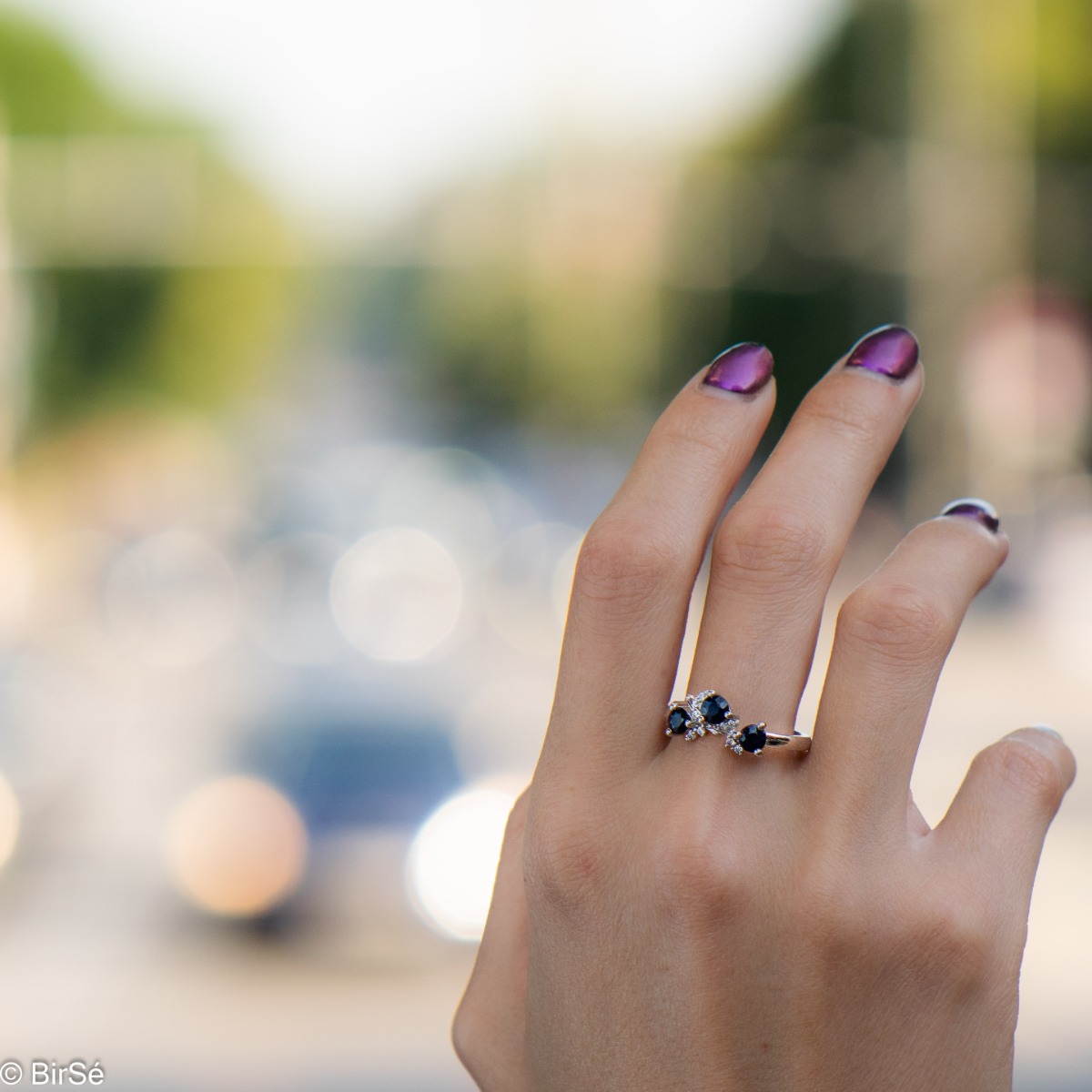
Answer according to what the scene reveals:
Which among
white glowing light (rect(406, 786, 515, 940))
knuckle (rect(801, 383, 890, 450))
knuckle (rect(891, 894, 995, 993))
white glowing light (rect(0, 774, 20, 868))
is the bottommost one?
Result: knuckle (rect(891, 894, 995, 993))

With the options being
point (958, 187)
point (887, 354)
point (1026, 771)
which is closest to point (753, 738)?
point (1026, 771)

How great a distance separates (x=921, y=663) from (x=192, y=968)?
18.0 feet

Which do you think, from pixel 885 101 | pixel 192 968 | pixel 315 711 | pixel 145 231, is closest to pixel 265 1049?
pixel 192 968

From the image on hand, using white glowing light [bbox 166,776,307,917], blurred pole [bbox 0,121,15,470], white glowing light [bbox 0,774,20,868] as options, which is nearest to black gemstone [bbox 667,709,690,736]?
white glowing light [bbox 166,776,307,917]

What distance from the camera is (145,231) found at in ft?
84.7

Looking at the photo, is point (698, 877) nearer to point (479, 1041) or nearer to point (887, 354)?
point (479, 1041)

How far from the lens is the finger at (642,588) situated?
1.19 m

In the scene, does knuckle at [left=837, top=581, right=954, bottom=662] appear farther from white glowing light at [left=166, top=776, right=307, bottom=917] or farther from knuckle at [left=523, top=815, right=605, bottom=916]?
white glowing light at [left=166, top=776, right=307, bottom=917]

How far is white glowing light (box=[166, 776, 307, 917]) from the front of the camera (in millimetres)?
6281

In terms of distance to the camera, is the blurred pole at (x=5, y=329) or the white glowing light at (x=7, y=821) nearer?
the white glowing light at (x=7, y=821)

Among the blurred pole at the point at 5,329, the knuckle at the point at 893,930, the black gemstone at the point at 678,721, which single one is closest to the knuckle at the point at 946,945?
the knuckle at the point at 893,930

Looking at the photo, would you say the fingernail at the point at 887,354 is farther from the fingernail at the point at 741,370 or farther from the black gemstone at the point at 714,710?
the black gemstone at the point at 714,710

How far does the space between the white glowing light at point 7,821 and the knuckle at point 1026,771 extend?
6909 mm

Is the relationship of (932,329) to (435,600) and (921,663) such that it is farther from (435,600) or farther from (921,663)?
(921,663)
